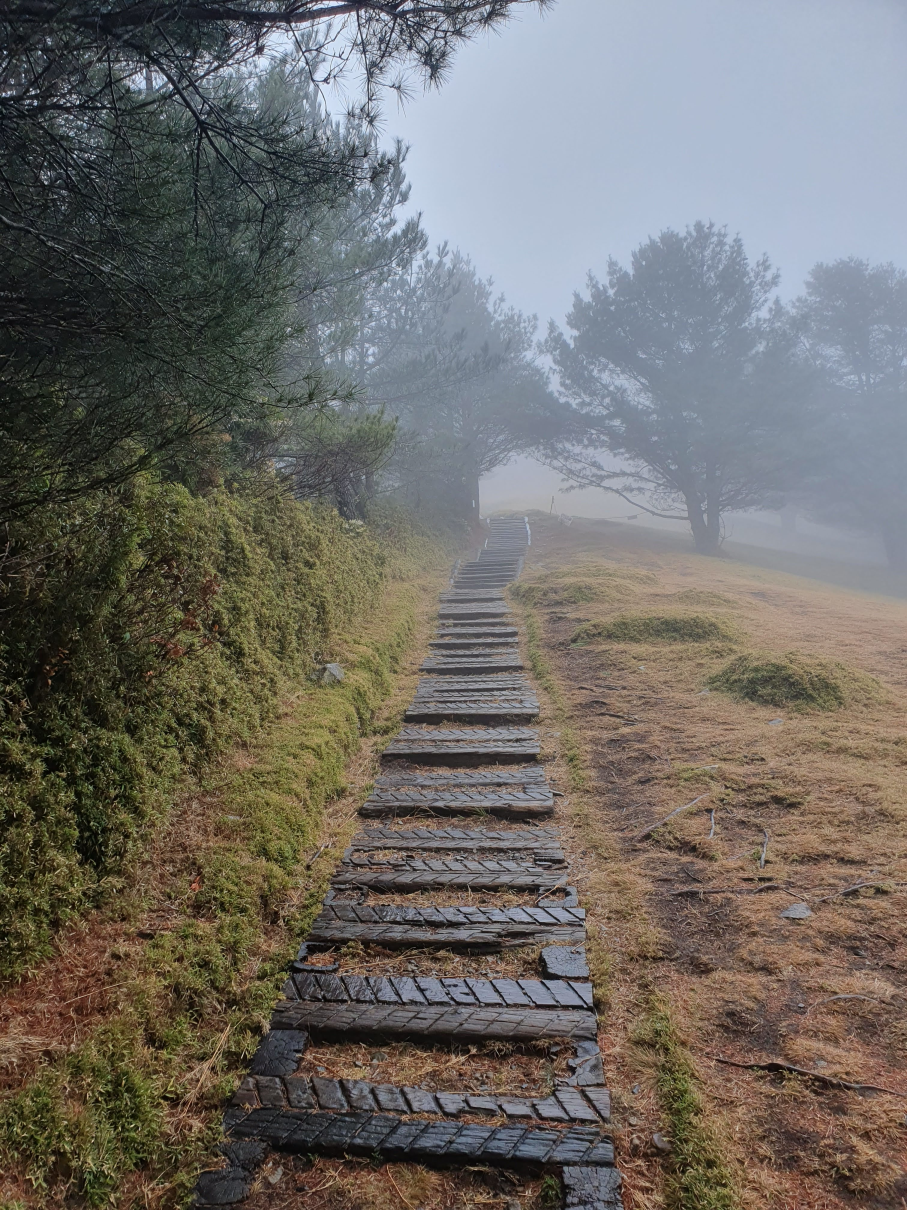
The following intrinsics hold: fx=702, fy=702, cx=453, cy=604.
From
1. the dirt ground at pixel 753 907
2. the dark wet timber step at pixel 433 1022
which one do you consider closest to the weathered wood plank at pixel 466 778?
the dirt ground at pixel 753 907

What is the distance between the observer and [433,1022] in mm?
2996

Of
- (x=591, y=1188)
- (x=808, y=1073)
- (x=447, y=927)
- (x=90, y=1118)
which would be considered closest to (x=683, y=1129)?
(x=591, y=1188)

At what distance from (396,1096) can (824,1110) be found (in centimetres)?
154

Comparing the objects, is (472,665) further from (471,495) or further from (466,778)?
(471,495)

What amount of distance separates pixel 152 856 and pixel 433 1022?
5.16 feet

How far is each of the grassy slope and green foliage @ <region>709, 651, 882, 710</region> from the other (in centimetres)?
446

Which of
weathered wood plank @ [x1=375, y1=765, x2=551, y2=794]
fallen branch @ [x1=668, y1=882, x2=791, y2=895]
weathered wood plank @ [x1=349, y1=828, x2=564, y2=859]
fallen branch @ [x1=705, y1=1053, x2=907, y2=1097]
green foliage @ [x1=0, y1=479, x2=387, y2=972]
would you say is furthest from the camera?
weathered wood plank @ [x1=375, y1=765, x2=551, y2=794]

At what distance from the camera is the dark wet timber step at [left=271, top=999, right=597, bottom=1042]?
294cm

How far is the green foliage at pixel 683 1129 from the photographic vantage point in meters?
2.24

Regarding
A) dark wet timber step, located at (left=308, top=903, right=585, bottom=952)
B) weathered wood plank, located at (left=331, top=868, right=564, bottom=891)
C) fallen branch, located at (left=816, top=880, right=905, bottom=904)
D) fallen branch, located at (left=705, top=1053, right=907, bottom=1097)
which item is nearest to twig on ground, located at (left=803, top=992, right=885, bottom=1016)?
fallen branch, located at (left=705, top=1053, right=907, bottom=1097)

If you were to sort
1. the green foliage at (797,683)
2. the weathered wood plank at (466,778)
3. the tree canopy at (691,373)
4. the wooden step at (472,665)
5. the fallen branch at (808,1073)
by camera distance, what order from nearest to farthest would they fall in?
1. the fallen branch at (808,1073)
2. the weathered wood plank at (466,778)
3. the green foliage at (797,683)
4. the wooden step at (472,665)
5. the tree canopy at (691,373)

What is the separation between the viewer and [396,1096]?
2.65 m

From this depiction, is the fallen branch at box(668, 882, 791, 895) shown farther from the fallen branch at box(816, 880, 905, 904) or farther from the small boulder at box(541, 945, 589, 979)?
the small boulder at box(541, 945, 589, 979)

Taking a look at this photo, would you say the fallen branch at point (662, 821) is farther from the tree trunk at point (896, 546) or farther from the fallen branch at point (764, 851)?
the tree trunk at point (896, 546)
